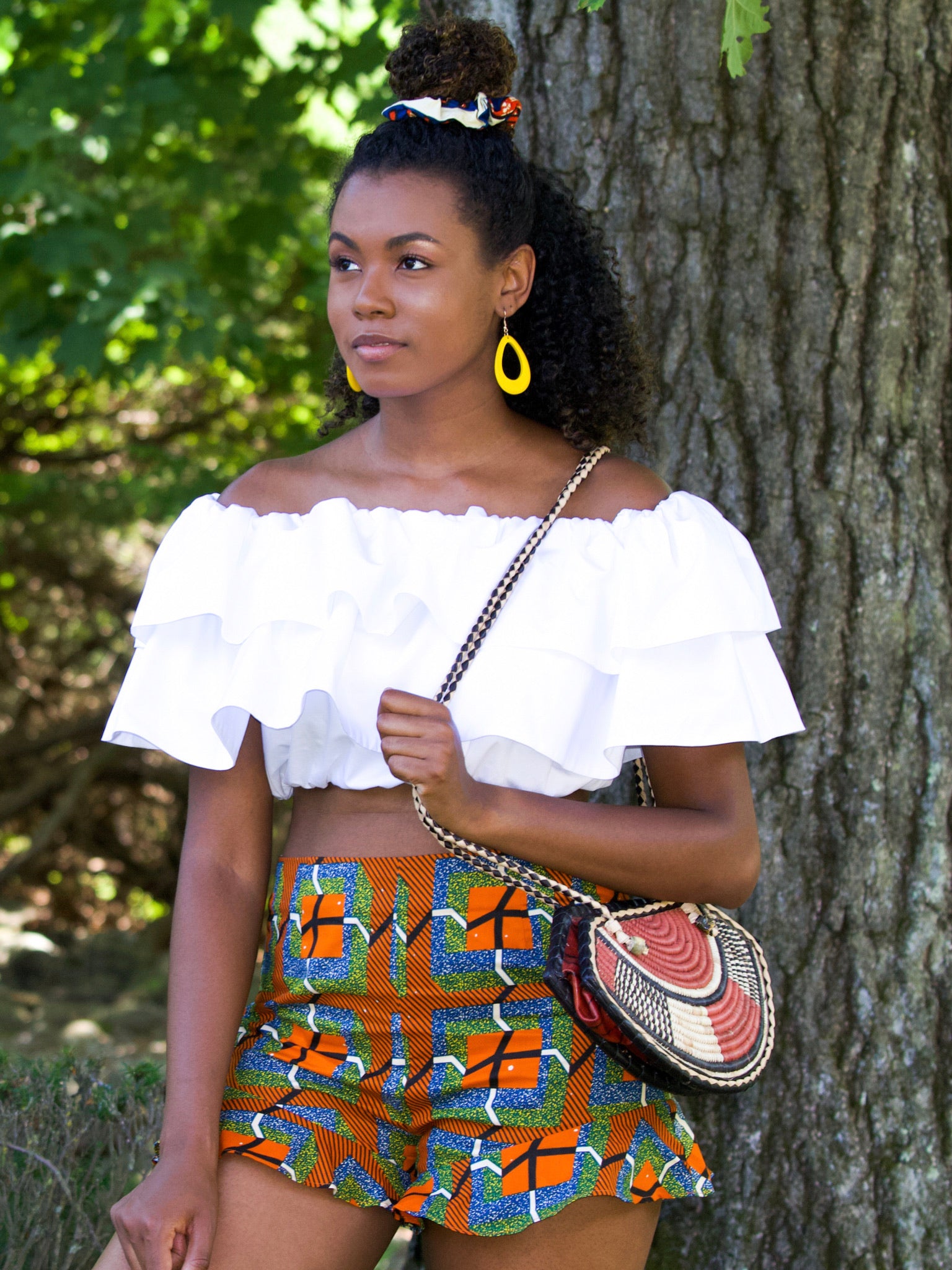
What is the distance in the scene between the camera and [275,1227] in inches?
71.8

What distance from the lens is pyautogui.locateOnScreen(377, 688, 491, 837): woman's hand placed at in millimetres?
1705

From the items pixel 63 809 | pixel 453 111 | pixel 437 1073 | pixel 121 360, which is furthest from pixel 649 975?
pixel 63 809

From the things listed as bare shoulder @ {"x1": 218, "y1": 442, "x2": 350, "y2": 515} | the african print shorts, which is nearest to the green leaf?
bare shoulder @ {"x1": 218, "y1": 442, "x2": 350, "y2": 515}

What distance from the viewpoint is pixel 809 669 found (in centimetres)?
259

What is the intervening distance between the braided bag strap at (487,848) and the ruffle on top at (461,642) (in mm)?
30

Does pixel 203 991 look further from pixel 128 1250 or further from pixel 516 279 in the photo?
pixel 516 279

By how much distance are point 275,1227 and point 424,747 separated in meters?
0.70

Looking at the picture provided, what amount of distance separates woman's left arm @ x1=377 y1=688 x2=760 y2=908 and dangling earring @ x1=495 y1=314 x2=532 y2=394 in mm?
612

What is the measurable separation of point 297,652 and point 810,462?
1.16 metres

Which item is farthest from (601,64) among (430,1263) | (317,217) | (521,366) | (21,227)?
(317,217)

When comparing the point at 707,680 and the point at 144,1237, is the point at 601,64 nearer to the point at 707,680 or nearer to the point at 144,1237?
the point at 707,680

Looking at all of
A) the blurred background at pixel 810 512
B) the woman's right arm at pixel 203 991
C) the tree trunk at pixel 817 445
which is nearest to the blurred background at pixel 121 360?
the blurred background at pixel 810 512

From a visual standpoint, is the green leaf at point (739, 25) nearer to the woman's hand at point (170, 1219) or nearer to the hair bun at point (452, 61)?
the hair bun at point (452, 61)

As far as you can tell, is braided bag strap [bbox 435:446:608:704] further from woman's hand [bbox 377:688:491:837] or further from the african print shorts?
the african print shorts
